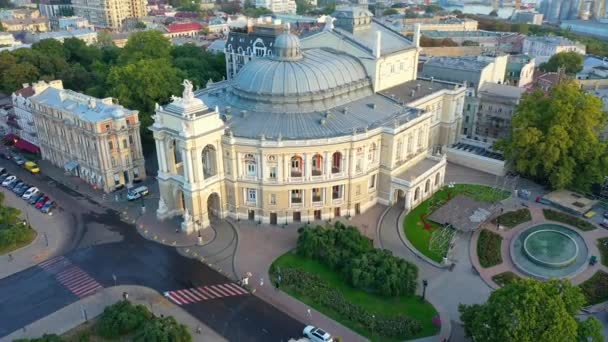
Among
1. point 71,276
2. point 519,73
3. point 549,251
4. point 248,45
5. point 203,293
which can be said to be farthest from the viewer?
point 248,45

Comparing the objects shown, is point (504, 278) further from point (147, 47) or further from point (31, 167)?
point (147, 47)

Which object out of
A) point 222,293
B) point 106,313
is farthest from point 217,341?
point 106,313

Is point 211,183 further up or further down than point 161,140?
further down

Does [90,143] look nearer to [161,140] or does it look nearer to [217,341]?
[161,140]

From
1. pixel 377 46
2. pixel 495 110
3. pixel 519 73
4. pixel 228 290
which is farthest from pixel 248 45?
pixel 228 290

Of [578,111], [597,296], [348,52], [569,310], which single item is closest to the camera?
[569,310]

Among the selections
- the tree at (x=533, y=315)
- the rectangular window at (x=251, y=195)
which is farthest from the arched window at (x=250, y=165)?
the tree at (x=533, y=315)

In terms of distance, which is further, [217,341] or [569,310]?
[217,341]
